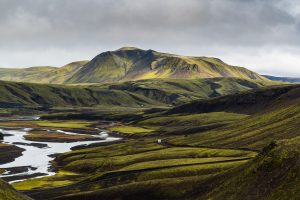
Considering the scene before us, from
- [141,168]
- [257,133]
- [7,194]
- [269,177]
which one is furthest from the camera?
[257,133]

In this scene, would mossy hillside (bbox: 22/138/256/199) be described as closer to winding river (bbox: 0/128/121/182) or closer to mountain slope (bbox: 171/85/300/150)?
winding river (bbox: 0/128/121/182)

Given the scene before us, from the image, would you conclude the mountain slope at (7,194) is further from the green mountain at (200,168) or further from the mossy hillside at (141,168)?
the mossy hillside at (141,168)

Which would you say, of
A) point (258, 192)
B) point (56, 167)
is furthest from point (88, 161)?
point (258, 192)

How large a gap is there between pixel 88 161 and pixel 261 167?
89.5 m

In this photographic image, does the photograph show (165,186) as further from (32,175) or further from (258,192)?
(32,175)

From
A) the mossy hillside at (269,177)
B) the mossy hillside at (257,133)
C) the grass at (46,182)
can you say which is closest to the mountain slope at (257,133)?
the mossy hillside at (257,133)

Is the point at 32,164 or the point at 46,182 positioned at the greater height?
the point at 46,182

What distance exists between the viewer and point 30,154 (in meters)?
181

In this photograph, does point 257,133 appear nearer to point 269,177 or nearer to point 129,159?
point 129,159

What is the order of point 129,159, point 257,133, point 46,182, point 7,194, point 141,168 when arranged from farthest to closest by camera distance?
point 257,133, point 129,159, point 141,168, point 46,182, point 7,194

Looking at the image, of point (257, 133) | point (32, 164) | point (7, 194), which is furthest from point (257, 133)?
point (7, 194)

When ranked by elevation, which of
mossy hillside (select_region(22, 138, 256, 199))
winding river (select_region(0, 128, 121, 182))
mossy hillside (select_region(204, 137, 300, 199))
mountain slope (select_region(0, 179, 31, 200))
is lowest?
winding river (select_region(0, 128, 121, 182))

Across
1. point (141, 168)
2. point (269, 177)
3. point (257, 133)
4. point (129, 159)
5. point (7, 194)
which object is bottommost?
point (129, 159)

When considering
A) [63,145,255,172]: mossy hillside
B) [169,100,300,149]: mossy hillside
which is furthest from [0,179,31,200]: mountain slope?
[169,100,300,149]: mossy hillside
